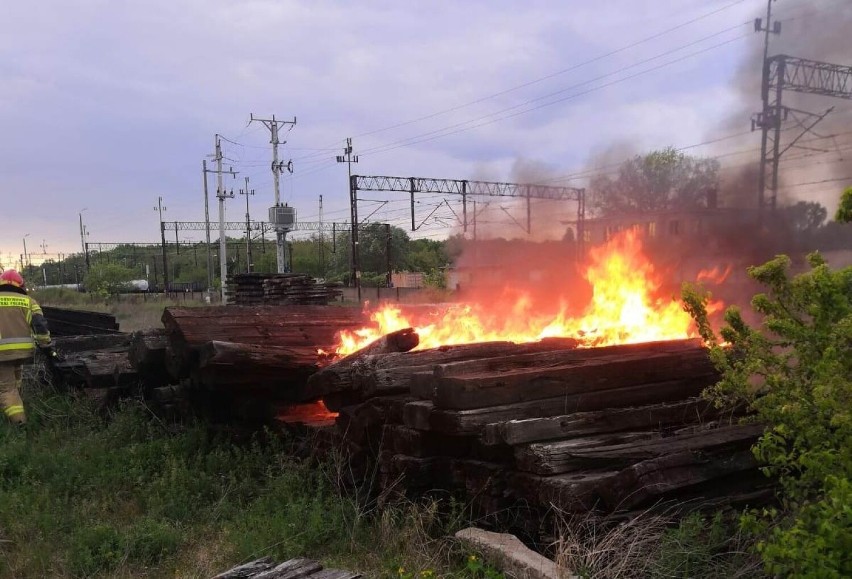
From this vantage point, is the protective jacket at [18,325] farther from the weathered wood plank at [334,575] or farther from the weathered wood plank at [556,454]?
the weathered wood plank at [556,454]

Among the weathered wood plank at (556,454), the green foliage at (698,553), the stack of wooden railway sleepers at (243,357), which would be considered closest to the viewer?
the green foliage at (698,553)

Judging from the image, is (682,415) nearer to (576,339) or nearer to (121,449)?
(576,339)

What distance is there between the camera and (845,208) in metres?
3.04

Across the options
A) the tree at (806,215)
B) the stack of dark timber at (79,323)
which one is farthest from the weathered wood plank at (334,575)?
the stack of dark timber at (79,323)

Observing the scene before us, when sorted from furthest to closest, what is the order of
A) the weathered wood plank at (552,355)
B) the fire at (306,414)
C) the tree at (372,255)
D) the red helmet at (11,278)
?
the tree at (372,255) < the red helmet at (11,278) < the fire at (306,414) < the weathered wood plank at (552,355)

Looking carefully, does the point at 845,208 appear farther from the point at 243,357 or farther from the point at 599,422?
the point at 243,357

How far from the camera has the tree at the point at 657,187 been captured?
11094 millimetres

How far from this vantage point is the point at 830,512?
A: 2402 millimetres

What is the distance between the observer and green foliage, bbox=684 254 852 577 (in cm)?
242

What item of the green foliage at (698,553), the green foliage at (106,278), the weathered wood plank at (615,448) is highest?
the weathered wood plank at (615,448)

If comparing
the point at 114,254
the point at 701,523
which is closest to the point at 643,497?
the point at 701,523

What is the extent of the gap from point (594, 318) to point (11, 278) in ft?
26.1

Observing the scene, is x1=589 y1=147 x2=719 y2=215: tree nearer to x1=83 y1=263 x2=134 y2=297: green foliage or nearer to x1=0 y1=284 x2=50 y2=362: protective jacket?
x1=0 y1=284 x2=50 y2=362: protective jacket

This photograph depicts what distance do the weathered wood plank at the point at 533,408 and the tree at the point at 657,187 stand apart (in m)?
6.53
